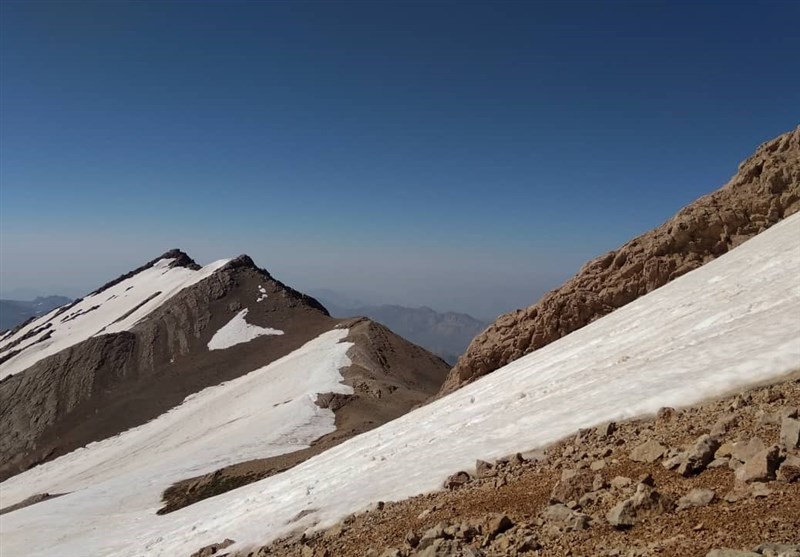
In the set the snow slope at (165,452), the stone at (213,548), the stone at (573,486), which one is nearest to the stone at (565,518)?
the stone at (573,486)

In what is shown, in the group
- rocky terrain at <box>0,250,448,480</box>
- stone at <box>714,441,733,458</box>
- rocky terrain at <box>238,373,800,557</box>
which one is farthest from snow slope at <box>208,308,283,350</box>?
stone at <box>714,441,733,458</box>

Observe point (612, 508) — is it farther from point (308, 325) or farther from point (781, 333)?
point (308, 325)

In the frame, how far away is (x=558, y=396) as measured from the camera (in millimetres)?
14539

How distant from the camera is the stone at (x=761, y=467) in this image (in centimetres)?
689

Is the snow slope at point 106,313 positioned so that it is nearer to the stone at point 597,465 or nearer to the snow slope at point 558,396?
the snow slope at point 558,396

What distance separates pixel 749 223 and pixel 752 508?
19.8 meters

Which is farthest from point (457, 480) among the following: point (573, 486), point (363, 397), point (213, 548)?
point (363, 397)

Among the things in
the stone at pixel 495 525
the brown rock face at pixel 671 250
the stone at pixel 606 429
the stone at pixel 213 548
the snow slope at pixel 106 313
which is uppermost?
the snow slope at pixel 106 313

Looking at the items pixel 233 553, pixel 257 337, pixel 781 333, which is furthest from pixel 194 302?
pixel 781 333

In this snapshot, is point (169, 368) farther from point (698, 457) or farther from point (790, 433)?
point (790, 433)

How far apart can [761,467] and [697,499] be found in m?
0.91

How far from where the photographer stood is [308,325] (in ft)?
288

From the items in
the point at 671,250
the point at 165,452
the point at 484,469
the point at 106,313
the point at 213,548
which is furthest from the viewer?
the point at 106,313

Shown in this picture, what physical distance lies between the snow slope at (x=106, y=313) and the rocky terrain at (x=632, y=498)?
97463 millimetres
